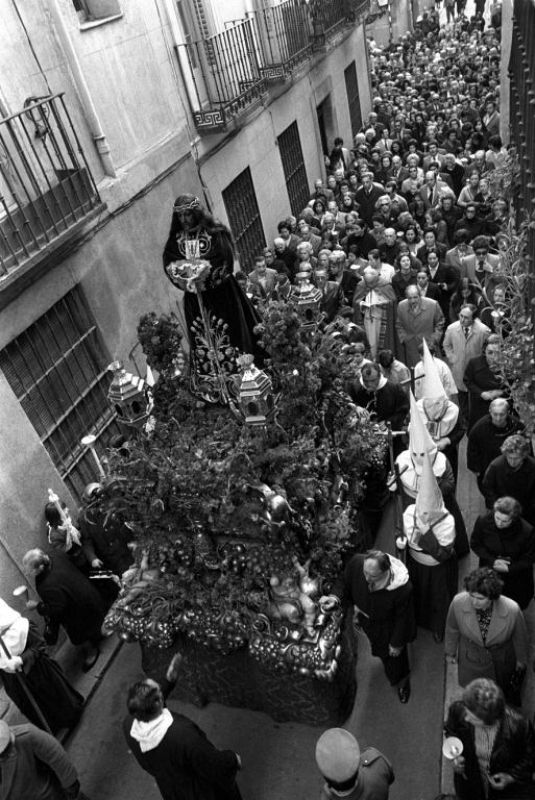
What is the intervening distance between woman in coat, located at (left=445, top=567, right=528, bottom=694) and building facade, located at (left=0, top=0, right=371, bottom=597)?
3.94 metres

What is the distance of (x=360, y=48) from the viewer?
22.5 meters

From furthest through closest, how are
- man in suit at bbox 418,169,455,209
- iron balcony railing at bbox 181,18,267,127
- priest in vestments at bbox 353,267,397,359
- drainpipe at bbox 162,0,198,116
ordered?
1. man in suit at bbox 418,169,455,209
2. iron balcony railing at bbox 181,18,267,127
3. drainpipe at bbox 162,0,198,116
4. priest in vestments at bbox 353,267,397,359

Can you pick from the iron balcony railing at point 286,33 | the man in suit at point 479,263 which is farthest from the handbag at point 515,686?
the iron balcony railing at point 286,33

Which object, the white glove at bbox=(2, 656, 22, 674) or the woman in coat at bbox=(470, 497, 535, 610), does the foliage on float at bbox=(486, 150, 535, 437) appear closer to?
the woman in coat at bbox=(470, 497, 535, 610)

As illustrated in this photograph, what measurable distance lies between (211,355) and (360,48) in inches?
794

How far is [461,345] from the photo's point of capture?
771 cm

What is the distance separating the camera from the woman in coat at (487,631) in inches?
173

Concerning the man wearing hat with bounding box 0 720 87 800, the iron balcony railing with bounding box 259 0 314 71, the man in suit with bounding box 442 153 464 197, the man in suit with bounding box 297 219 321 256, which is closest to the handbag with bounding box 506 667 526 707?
the man wearing hat with bounding box 0 720 87 800

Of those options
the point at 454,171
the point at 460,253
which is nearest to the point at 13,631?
the point at 460,253

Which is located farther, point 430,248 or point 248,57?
point 248,57

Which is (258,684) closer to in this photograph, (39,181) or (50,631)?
(50,631)

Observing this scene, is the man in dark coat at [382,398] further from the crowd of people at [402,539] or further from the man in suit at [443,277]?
the man in suit at [443,277]

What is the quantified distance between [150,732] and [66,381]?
4.40 meters

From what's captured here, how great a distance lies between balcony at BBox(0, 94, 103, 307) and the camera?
652 centimetres
